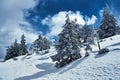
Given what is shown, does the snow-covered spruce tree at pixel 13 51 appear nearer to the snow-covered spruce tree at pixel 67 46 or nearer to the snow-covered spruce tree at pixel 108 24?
the snow-covered spruce tree at pixel 108 24

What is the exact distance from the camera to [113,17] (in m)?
58.5

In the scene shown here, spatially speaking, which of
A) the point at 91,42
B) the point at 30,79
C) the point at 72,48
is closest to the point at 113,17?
the point at 91,42

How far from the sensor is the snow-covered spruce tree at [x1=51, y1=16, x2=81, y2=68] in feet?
96.2

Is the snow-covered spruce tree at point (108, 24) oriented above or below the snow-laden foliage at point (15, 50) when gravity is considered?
above

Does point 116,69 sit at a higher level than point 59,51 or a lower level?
lower

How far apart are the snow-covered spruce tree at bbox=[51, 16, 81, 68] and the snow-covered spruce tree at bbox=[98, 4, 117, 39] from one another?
2997 centimetres

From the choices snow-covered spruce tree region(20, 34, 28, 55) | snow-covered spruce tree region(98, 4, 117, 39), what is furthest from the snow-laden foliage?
snow-covered spruce tree region(98, 4, 117, 39)

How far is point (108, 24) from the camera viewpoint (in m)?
57.8

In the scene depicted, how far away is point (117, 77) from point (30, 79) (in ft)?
38.3

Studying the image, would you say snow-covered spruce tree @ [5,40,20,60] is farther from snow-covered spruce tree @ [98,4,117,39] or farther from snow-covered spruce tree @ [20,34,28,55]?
snow-covered spruce tree @ [98,4,117,39]

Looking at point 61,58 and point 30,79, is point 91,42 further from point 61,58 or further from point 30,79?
point 30,79

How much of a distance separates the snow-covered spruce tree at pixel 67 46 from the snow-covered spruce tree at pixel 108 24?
30.0 m

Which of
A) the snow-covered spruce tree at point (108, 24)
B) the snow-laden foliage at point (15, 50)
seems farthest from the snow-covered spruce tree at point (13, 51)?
the snow-covered spruce tree at point (108, 24)

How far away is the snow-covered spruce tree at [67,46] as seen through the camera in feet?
96.2
